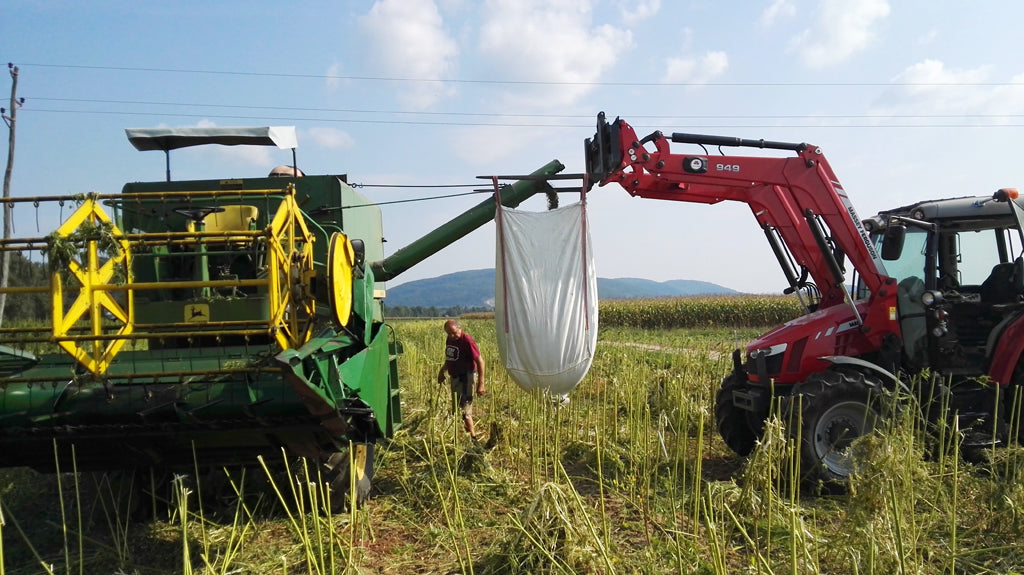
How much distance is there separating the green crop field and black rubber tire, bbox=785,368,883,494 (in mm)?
295

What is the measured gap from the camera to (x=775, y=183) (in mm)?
6242

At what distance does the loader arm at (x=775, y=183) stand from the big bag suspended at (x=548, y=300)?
0.71 m

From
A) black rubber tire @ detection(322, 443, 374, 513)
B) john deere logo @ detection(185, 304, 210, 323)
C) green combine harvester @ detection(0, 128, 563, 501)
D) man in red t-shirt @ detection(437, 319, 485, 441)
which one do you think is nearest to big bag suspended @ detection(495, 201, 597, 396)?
green combine harvester @ detection(0, 128, 563, 501)

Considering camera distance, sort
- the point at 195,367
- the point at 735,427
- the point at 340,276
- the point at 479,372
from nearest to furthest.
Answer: the point at 340,276, the point at 195,367, the point at 735,427, the point at 479,372

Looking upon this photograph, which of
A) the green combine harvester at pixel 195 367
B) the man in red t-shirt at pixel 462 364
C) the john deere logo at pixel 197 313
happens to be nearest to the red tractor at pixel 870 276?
the man in red t-shirt at pixel 462 364

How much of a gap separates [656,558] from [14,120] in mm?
23115

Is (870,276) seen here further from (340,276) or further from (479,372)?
(340,276)

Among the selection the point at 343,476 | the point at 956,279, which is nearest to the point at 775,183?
the point at 956,279

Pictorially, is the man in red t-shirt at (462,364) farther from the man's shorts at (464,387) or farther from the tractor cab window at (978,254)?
the tractor cab window at (978,254)

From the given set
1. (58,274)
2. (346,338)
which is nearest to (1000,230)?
(346,338)

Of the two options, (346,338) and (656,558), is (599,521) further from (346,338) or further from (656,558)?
(346,338)

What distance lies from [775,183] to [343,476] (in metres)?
4.31

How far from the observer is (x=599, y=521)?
4.71m

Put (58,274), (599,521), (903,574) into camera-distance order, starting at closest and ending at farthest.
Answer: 1. (903,574)
2. (58,274)
3. (599,521)
